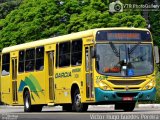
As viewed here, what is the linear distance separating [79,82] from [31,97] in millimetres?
5624

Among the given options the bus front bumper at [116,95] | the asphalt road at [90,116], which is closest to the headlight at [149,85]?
the bus front bumper at [116,95]

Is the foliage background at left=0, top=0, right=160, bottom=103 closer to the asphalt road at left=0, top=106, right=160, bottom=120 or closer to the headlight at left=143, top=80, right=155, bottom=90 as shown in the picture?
the headlight at left=143, top=80, right=155, bottom=90

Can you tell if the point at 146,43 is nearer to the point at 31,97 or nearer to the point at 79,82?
the point at 79,82

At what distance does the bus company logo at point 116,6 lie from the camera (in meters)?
64.1

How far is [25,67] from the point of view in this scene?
32469 millimetres

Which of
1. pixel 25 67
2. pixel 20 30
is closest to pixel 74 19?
pixel 20 30

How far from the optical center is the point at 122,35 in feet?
85.6

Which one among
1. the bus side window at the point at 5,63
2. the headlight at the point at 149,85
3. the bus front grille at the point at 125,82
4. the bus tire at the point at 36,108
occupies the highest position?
the bus side window at the point at 5,63

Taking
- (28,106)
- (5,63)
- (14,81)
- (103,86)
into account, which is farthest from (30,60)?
(103,86)

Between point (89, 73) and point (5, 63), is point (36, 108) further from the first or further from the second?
point (89, 73)

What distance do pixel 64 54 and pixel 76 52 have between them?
132 centimetres

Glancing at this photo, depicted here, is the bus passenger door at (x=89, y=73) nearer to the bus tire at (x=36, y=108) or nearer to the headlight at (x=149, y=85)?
the headlight at (x=149, y=85)

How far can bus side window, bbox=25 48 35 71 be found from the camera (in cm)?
3164

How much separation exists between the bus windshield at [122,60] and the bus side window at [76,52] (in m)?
1.37
